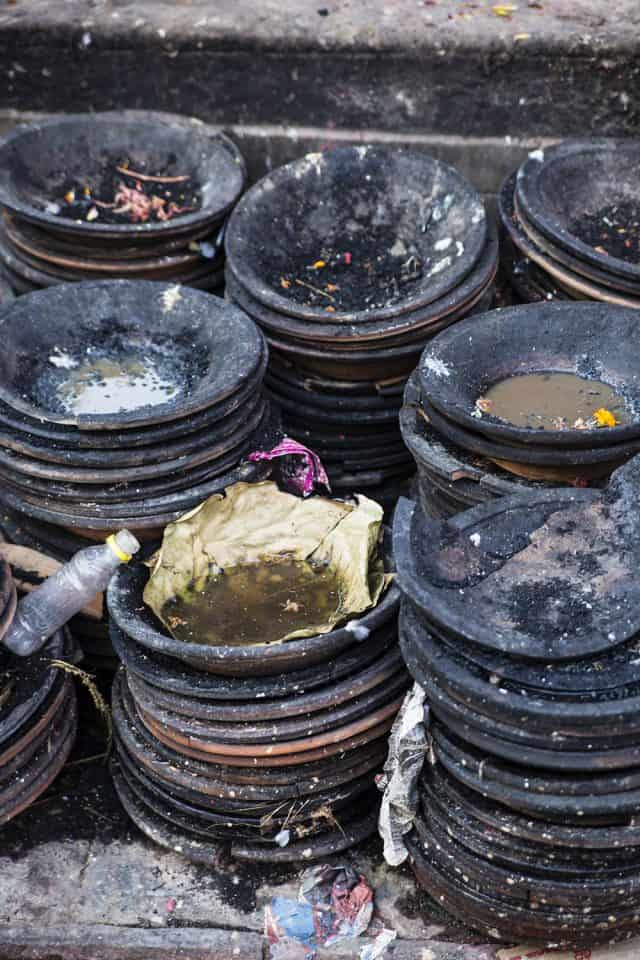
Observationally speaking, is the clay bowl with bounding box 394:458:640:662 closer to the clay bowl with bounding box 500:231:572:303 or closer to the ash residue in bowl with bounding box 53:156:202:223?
the clay bowl with bounding box 500:231:572:303

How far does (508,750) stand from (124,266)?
3.25 meters

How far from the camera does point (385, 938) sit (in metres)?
3.75

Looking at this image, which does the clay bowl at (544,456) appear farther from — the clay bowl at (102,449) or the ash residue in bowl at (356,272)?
the ash residue in bowl at (356,272)

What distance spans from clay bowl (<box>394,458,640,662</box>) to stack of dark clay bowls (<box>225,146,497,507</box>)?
142cm

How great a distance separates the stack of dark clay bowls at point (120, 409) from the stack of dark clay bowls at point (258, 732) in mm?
378

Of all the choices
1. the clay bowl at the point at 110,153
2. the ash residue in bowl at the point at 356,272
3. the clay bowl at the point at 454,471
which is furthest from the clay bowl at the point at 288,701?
the clay bowl at the point at 110,153

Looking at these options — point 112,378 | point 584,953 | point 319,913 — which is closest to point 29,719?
point 319,913

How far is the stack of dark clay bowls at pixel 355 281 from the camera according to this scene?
4824 millimetres

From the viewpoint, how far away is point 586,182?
5.55m

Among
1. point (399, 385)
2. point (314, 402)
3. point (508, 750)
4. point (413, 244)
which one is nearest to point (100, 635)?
point (314, 402)

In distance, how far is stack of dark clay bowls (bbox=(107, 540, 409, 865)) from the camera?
11.9 feet

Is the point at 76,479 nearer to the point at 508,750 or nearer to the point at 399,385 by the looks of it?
the point at 399,385

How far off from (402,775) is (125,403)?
2012 millimetres

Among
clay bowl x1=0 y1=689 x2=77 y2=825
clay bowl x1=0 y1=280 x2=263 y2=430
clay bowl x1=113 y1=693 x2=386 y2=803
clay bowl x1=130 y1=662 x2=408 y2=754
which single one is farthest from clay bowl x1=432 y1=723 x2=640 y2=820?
clay bowl x1=0 y1=280 x2=263 y2=430
